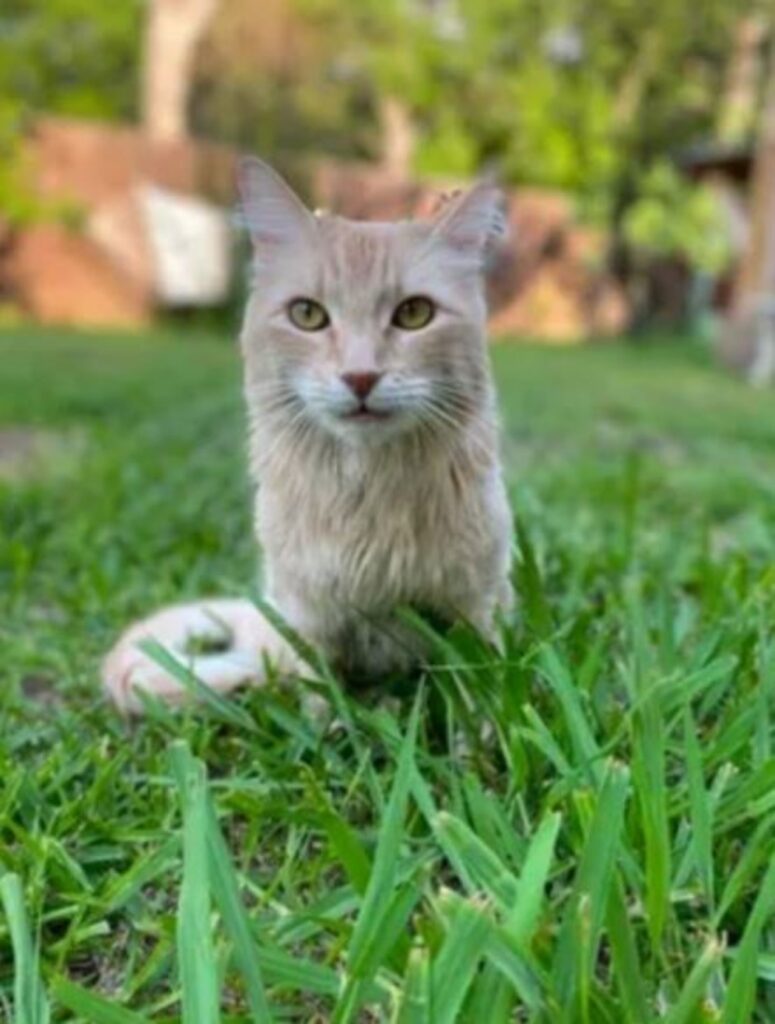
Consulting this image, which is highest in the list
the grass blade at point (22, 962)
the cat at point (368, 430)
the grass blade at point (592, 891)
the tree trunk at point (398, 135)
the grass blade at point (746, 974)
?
the tree trunk at point (398, 135)

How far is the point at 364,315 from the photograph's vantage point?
127cm

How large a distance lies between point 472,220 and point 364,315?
0.61 feet

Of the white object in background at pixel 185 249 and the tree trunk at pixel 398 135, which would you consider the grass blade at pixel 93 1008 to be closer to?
the white object in background at pixel 185 249

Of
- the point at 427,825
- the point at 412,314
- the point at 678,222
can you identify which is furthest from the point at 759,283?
the point at 427,825

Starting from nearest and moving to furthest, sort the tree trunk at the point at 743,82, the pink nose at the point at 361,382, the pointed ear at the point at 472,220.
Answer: the pink nose at the point at 361,382
the pointed ear at the point at 472,220
the tree trunk at the point at 743,82

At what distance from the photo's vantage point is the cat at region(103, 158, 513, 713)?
1.28 meters

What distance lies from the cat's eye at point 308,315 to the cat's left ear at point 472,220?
0.15m

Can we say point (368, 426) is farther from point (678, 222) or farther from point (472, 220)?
point (678, 222)

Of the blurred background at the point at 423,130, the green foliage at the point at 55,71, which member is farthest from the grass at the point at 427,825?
the blurred background at the point at 423,130

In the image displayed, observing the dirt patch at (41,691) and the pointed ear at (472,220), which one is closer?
the pointed ear at (472,220)

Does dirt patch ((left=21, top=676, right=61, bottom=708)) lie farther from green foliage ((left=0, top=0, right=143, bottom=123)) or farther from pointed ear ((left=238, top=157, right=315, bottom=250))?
green foliage ((left=0, top=0, right=143, bottom=123))

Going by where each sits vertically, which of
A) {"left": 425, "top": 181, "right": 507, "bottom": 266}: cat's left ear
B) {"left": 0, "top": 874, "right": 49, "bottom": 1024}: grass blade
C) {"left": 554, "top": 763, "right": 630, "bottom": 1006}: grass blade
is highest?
{"left": 425, "top": 181, "right": 507, "bottom": 266}: cat's left ear

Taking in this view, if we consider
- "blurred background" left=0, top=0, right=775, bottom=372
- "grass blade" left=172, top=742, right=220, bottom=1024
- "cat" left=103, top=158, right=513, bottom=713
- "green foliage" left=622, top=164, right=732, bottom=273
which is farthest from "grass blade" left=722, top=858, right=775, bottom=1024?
"green foliage" left=622, top=164, right=732, bottom=273

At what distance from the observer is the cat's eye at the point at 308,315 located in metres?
1.29
